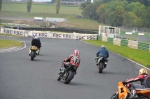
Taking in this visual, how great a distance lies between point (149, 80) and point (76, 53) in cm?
602

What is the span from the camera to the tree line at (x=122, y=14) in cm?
9249

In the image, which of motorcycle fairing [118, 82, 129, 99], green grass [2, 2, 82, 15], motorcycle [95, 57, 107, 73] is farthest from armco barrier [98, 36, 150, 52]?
green grass [2, 2, 82, 15]

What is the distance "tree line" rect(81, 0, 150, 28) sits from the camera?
92.5 m

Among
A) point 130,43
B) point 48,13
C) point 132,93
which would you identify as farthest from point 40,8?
point 132,93

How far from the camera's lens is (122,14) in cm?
9612

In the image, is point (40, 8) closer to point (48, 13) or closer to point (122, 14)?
point (48, 13)

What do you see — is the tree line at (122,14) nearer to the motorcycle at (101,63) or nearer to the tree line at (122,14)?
the tree line at (122,14)

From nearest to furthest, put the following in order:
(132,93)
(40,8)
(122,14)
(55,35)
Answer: (132,93)
(55,35)
(122,14)
(40,8)

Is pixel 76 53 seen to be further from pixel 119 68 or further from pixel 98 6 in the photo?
pixel 98 6

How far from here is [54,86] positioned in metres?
16.2

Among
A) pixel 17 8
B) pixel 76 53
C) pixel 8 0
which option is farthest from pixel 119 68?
pixel 17 8

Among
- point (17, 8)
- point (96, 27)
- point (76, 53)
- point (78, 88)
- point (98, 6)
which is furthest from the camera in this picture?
point (98, 6)

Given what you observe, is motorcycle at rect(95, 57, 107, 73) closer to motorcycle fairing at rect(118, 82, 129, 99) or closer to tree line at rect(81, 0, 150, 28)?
motorcycle fairing at rect(118, 82, 129, 99)

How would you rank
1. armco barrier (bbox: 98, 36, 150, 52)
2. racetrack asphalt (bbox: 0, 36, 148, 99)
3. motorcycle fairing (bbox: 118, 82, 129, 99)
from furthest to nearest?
armco barrier (bbox: 98, 36, 150, 52), racetrack asphalt (bbox: 0, 36, 148, 99), motorcycle fairing (bbox: 118, 82, 129, 99)
